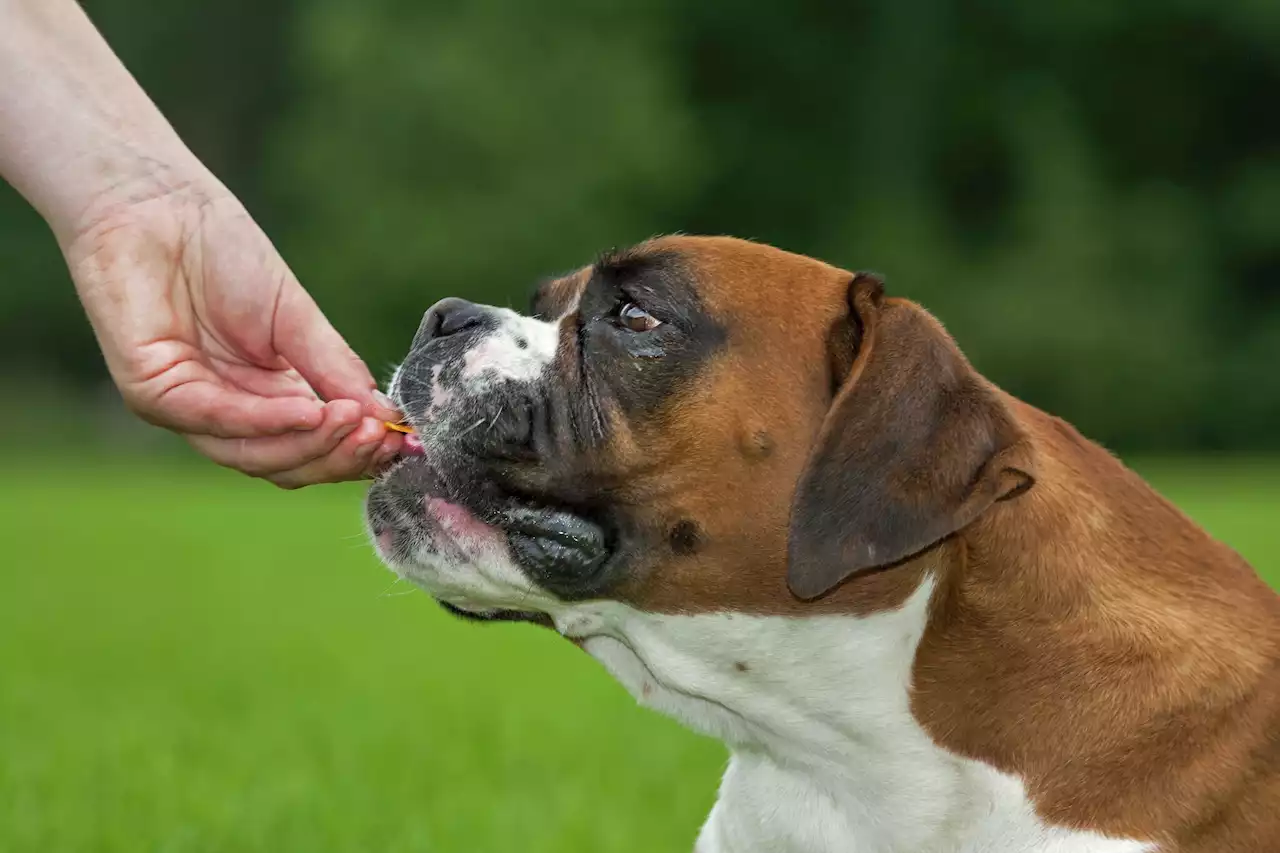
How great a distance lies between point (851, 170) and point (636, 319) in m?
38.0

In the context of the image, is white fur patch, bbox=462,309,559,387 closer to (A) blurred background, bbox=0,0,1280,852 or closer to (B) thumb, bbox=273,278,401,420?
(B) thumb, bbox=273,278,401,420

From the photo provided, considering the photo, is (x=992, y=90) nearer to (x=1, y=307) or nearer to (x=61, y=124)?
(x=1, y=307)

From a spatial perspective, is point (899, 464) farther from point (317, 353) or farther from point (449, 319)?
point (317, 353)

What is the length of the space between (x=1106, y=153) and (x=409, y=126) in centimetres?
1629

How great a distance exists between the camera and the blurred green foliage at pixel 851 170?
35.3m

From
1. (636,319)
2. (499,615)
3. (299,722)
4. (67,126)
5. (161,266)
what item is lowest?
(299,722)

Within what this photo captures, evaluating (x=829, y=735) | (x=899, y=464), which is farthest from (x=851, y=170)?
(x=899, y=464)

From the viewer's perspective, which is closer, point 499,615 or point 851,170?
point 499,615

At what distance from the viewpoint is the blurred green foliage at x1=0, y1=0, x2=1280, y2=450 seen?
35.3m

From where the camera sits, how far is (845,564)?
350 centimetres

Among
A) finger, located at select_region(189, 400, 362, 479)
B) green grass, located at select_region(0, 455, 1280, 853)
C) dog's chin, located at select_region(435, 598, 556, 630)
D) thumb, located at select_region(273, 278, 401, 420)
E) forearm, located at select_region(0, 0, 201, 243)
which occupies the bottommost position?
green grass, located at select_region(0, 455, 1280, 853)

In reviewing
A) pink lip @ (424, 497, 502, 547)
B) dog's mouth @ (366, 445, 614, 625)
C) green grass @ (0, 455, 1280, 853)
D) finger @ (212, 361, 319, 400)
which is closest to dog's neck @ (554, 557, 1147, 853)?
dog's mouth @ (366, 445, 614, 625)

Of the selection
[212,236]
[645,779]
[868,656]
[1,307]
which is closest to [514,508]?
[868,656]

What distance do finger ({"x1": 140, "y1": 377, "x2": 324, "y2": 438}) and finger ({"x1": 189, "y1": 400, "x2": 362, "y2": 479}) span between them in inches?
1.3
